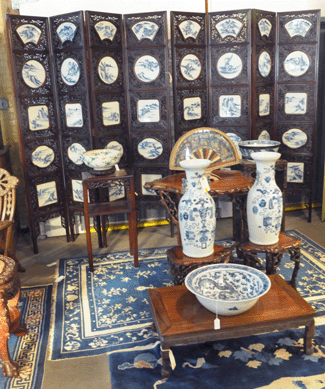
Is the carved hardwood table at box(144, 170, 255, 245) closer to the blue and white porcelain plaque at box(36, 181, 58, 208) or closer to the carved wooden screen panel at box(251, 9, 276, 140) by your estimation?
the carved wooden screen panel at box(251, 9, 276, 140)

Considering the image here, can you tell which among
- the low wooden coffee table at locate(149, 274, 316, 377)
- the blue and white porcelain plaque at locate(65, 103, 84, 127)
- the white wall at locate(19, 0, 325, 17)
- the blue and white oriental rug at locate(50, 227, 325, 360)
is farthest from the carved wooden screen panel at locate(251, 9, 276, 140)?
the low wooden coffee table at locate(149, 274, 316, 377)

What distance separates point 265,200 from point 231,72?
1884 mm

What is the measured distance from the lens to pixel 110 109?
4008 mm

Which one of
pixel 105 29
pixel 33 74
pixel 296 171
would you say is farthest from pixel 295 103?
pixel 33 74

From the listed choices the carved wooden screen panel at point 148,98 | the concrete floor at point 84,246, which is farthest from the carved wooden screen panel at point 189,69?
the concrete floor at point 84,246

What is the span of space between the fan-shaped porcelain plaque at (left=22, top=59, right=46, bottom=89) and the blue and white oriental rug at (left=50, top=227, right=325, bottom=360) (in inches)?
64.0

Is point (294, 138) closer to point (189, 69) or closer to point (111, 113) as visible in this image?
point (189, 69)

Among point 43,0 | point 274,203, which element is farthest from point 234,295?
point 43,0

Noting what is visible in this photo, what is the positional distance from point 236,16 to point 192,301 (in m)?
2.83

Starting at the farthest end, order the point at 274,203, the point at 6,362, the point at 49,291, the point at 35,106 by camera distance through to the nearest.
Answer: the point at 35,106 → the point at 49,291 → the point at 274,203 → the point at 6,362

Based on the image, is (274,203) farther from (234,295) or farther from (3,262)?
(3,262)

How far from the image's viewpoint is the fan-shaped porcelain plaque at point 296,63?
169 inches

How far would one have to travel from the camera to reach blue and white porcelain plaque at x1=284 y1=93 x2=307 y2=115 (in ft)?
14.4

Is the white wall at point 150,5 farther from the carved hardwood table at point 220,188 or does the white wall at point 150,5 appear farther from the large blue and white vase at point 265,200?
the large blue and white vase at point 265,200
